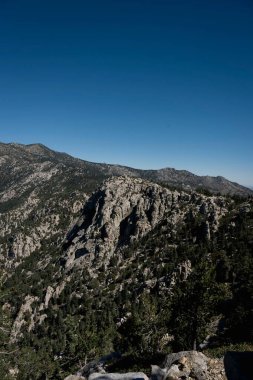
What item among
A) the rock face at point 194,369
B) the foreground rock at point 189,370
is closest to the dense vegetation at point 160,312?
the foreground rock at point 189,370

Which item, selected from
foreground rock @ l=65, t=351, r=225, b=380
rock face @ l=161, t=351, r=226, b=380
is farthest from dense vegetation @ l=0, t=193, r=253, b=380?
rock face @ l=161, t=351, r=226, b=380

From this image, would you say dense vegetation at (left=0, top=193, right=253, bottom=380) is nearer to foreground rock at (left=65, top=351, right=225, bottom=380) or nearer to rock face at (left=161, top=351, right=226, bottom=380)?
foreground rock at (left=65, top=351, right=225, bottom=380)

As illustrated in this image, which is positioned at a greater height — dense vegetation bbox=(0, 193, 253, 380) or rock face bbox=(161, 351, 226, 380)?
rock face bbox=(161, 351, 226, 380)

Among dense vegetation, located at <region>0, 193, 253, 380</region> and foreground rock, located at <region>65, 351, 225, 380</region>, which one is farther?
dense vegetation, located at <region>0, 193, 253, 380</region>

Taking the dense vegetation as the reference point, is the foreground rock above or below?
above

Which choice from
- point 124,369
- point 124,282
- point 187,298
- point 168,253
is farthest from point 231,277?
point 124,369

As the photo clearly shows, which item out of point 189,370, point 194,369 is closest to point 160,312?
point 194,369

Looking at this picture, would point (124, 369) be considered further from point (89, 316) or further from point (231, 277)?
point (89, 316)

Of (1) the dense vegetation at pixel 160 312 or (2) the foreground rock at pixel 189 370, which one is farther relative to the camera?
(1) the dense vegetation at pixel 160 312

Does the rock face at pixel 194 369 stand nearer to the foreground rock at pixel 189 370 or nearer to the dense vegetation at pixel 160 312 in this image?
the foreground rock at pixel 189 370

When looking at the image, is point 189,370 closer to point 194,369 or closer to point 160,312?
point 194,369

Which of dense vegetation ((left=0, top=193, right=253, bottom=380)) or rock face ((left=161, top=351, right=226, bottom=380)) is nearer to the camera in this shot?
rock face ((left=161, top=351, right=226, bottom=380))

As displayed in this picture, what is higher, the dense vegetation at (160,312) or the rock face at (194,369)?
the rock face at (194,369)
